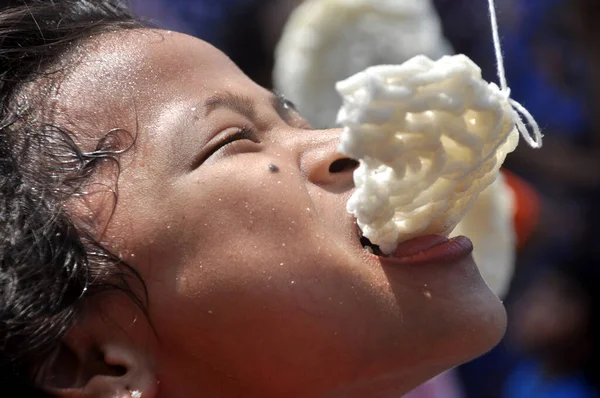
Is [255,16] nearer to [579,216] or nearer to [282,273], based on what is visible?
[579,216]

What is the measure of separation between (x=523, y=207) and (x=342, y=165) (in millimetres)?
1253

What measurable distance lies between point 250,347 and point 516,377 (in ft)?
5.07

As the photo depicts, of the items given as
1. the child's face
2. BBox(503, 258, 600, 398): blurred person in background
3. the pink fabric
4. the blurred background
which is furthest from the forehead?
BBox(503, 258, 600, 398): blurred person in background

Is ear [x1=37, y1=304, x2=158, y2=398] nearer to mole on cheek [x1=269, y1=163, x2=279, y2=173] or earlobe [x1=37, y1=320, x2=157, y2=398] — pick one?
earlobe [x1=37, y1=320, x2=157, y2=398]

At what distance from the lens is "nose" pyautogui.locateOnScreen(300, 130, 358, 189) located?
107cm

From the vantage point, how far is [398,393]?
1057mm

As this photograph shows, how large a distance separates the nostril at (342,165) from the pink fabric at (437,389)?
736 millimetres

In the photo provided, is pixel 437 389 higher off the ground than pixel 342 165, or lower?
lower

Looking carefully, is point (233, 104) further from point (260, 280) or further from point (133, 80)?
point (260, 280)

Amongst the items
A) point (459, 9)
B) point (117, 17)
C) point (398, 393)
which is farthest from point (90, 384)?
point (459, 9)

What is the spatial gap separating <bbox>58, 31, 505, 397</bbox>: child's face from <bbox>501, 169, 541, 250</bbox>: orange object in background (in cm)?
119

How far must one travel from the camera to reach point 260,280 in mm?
981

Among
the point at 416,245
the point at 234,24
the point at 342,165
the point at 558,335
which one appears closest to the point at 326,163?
the point at 342,165

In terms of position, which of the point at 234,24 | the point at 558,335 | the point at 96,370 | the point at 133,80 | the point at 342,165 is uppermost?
the point at 133,80
